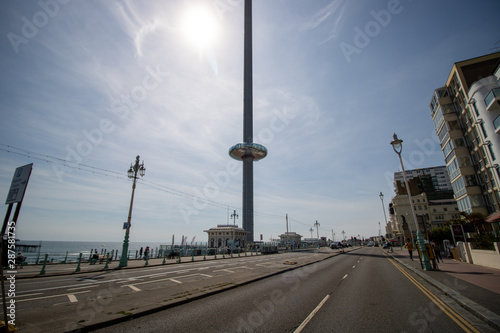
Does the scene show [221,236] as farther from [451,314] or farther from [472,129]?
[451,314]

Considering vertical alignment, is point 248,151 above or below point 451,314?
above

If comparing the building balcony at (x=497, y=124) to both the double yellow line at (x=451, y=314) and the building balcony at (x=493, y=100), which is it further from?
the double yellow line at (x=451, y=314)

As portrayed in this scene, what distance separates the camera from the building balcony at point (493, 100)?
80.0 ft

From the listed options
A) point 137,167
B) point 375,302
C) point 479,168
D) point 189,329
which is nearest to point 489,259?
point 375,302

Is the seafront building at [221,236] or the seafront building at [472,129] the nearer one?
the seafront building at [472,129]

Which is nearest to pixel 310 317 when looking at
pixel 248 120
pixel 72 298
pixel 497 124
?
pixel 72 298

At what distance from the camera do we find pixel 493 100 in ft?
81.3

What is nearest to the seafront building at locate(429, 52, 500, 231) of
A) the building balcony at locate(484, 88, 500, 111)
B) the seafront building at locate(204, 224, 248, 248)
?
the building balcony at locate(484, 88, 500, 111)

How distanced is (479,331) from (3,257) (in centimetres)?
1052

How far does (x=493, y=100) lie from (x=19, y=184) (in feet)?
130

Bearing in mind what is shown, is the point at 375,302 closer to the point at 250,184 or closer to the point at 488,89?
the point at 488,89

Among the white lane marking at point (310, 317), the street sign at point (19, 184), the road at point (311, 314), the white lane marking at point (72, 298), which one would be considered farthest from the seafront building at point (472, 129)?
the white lane marking at point (72, 298)

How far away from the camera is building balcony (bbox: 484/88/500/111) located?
80.0 feet

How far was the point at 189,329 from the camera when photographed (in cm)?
509
